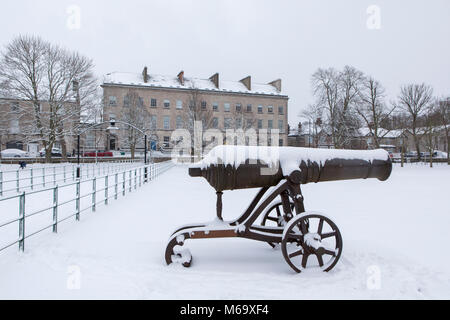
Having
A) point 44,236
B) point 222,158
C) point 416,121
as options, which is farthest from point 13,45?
point 416,121

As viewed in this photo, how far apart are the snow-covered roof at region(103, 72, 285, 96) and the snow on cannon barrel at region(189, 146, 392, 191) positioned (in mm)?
48286

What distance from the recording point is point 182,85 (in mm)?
56875

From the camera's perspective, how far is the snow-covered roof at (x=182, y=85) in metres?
53.6

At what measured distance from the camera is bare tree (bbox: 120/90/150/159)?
138ft

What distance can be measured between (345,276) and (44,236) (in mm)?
5079

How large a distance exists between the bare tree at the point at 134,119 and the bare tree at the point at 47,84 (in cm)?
1181

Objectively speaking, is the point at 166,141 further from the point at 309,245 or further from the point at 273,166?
the point at 309,245

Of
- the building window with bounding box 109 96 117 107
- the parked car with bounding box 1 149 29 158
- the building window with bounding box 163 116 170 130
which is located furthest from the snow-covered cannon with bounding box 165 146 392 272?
the building window with bounding box 163 116 170 130

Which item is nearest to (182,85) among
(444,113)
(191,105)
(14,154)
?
(191,105)

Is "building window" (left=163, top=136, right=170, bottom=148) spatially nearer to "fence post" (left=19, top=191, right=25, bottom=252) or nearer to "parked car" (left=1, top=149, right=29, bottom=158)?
"parked car" (left=1, top=149, right=29, bottom=158)

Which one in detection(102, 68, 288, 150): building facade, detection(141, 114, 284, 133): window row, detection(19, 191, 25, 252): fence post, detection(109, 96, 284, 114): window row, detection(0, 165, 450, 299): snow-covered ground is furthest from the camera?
detection(102, 68, 288, 150): building facade

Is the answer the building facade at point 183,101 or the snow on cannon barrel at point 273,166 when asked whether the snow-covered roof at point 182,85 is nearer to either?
the building facade at point 183,101


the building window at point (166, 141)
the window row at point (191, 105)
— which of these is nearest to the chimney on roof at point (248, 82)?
the window row at point (191, 105)
